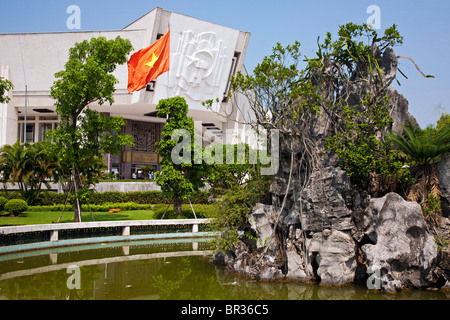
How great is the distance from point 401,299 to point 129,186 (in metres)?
21.4

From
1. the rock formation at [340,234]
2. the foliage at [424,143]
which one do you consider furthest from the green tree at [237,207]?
the foliage at [424,143]

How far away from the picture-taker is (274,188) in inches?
405

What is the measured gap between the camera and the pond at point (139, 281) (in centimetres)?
812

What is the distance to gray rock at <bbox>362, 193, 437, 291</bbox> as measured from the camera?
27.1 feet

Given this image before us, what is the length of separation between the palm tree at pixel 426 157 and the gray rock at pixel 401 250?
86 centimetres

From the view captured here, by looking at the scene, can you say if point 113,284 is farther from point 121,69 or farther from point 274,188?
point 121,69

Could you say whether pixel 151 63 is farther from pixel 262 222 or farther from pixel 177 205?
pixel 262 222

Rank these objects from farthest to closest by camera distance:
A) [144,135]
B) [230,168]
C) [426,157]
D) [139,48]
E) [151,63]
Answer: [144,135]
[139,48]
[151,63]
[230,168]
[426,157]

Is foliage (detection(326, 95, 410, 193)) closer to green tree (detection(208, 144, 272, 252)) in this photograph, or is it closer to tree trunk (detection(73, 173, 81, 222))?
green tree (detection(208, 144, 272, 252))

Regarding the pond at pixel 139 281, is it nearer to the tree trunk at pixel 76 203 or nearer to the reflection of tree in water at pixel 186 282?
the reflection of tree in water at pixel 186 282

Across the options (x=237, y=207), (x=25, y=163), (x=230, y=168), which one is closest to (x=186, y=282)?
(x=237, y=207)

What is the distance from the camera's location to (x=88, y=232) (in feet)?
49.0

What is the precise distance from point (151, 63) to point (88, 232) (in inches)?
580
